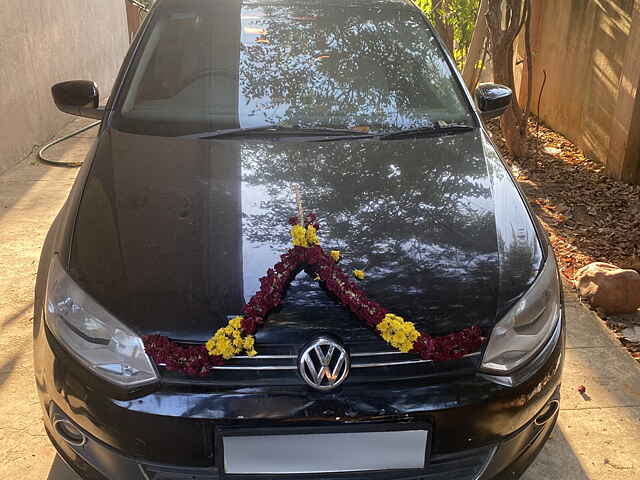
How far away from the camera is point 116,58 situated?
34.0 feet

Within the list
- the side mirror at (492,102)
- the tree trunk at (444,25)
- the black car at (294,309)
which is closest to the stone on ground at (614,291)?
the side mirror at (492,102)

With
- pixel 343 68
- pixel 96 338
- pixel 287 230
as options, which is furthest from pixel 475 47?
pixel 96 338

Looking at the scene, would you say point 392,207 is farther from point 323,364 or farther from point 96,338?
point 96,338

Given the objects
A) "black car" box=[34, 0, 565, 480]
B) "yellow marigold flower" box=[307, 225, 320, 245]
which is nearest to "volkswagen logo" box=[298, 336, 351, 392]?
"black car" box=[34, 0, 565, 480]

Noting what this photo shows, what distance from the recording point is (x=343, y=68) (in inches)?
112

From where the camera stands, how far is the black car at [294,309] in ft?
5.47

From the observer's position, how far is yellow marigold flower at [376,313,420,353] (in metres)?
1.70

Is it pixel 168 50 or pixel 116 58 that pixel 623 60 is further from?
pixel 116 58

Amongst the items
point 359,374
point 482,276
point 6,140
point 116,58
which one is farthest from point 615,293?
point 116,58

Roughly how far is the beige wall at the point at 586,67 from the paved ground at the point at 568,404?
96.0 inches

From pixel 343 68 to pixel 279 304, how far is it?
142 centimetres

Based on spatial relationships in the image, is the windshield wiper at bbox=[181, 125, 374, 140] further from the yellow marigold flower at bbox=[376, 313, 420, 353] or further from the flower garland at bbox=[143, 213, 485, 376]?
the yellow marigold flower at bbox=[376, 313, 420, 353]

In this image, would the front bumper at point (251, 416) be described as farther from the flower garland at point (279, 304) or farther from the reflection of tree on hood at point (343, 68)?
the reflection of tree on hood at point (343, 68)

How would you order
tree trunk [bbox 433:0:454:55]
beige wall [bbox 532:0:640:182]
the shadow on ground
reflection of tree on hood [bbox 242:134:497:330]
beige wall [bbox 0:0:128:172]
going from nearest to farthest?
reflection of tree on hood [bbox 242:134:497:330]
the shadow on ground
beige wall [bbox 532:0:640:182]
beige wall [bbox 0:0:128:172]
tree trunk [bbox 433:0:454:55]
